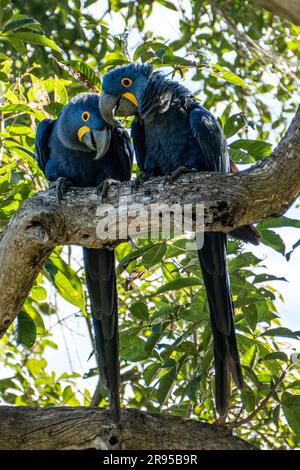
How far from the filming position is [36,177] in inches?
146

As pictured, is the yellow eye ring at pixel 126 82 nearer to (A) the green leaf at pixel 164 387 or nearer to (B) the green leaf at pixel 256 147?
(B) the green leaf at pixel 256 147

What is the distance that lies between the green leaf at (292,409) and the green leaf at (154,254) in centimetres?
84

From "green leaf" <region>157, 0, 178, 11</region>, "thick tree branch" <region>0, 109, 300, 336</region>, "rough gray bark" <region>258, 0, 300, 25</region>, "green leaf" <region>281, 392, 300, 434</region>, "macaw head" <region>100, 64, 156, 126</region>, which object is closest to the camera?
"rough gray bark" <region>258, 0, 300, 25</region>

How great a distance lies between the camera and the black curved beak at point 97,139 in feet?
10.9

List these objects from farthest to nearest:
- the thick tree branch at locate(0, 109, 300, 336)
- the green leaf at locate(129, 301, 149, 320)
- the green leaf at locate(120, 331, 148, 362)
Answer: the green leaf at locate(129, 301, 149, 320) < the green leaf at locate(120, 331, 148, 362) < the thick tree branch at locate(0, 109, 300, 336)

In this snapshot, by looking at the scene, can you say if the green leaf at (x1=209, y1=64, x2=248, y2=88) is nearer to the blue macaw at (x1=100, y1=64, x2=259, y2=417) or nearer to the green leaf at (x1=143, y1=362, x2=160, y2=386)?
the blue macaw at (x1=100, y1=64, x2=259, y2=417)

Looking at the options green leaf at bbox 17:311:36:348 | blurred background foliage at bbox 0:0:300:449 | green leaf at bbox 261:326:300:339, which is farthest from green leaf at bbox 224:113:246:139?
green leaf at bbox 17:311:36:348

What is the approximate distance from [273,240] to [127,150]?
971mm

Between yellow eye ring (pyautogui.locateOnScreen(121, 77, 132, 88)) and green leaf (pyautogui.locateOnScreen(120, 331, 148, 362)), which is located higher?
yellow eye ring (pyautogui.locateOnScreen(121, 77, 132, 88))

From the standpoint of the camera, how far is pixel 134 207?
102 inches

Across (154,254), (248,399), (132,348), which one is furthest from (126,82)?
(248,399)

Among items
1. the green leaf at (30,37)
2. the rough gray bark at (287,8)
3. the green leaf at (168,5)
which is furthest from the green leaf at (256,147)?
the green leaf at (168,5)

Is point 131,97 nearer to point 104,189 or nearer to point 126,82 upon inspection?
point 126,82

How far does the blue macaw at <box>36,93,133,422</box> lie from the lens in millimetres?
3082
